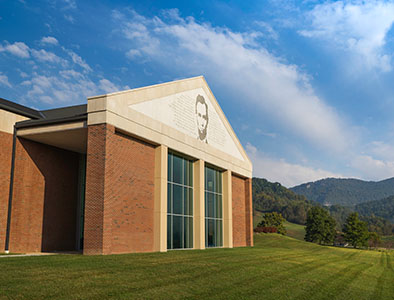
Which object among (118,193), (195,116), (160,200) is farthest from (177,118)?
(118,193)

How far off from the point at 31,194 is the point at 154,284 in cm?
1458

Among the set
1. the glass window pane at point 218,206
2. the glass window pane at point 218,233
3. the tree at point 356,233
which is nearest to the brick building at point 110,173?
the glass window pane at point 218,233

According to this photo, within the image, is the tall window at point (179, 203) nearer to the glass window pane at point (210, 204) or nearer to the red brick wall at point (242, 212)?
the glass window pane at point (210, 204)

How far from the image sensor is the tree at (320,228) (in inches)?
3969

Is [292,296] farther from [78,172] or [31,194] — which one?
[78,172]

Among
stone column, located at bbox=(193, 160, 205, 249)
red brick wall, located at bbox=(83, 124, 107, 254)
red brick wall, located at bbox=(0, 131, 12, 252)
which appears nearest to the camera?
red brick wall, located at bbox=(83, 124, 107, 254)

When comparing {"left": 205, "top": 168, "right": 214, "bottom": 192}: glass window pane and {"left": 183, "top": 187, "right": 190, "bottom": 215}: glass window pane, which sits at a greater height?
{"left": 205, "top": 168, "right": 214, "bottom": 192}: glass window pane

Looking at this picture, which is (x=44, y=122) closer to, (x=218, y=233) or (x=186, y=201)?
(x=186, y=201)

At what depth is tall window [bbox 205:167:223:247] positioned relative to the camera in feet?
104

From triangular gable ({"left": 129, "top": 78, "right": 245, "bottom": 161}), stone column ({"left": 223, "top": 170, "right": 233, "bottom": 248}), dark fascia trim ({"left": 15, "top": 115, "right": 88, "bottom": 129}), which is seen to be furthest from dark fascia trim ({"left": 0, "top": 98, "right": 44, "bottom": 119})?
stone column ({"left": 223, "top": 170, "right": 233, "bottom": 248})

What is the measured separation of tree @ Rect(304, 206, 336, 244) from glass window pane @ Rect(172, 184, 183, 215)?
8191cm

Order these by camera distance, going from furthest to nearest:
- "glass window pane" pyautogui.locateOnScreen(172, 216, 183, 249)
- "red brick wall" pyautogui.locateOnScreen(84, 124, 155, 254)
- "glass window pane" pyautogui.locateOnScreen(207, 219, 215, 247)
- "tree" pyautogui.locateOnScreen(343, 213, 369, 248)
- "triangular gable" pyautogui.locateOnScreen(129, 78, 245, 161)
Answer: "tree" pyautogui.locateOnScreen(343, 213, 369, 248)
"glass window pane" pyautogui.locateOnScreen(207, 219, 215, 247)
"glass window pane" pyautogui.locateOnScreen(172, 216, 183, 249)
"triangular gable" pyautogui.locateOnScreen(129, 78, 245, 161)
"red brick wall" pyautogui.locateOnScreen(84, 124, 155, 254)

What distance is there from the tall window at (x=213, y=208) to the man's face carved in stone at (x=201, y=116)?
3563 mm

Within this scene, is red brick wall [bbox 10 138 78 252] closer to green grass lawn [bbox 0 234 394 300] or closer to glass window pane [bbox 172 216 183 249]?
glass window pane [bbox 172 216 183 249]
